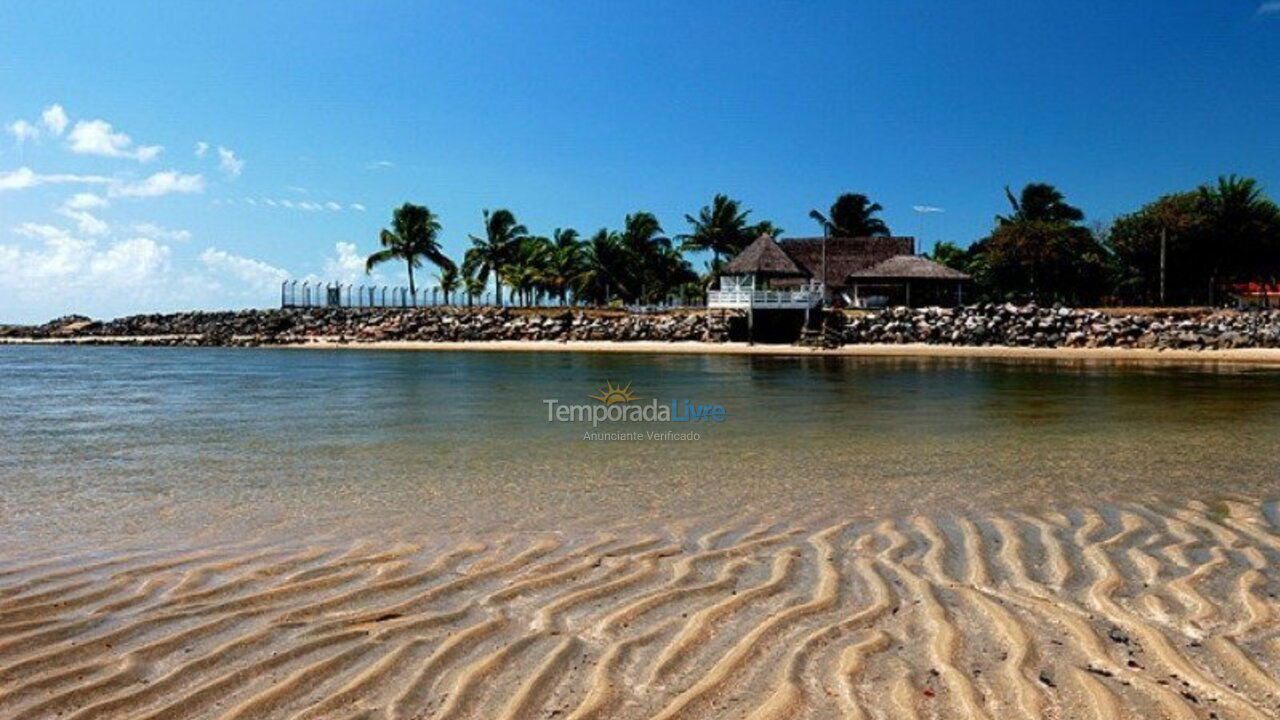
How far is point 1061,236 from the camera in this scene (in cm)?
6262

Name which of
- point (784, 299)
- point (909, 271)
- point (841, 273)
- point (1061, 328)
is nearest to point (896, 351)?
point (784, 299)

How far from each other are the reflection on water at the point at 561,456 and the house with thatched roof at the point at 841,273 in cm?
3457

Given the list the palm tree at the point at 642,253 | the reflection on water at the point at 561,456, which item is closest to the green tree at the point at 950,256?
the palm tree at the point at 642,253

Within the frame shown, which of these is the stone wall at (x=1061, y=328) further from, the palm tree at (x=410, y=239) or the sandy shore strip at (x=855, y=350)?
the palm tree at (x=410, y=239)

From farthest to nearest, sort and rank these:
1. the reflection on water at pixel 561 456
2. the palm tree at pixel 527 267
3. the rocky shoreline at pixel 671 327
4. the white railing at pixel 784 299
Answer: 1. the palm tree at pixel 527 267
2. the white railing at pixel 784 299
3. the rocky shoreline at pixel 671 327
4. the reflection on water at pixel 561 456

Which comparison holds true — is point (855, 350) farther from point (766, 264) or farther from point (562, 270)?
point (562, 270)

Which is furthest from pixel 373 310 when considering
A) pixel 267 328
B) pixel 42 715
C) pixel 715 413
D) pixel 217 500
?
pixel 42 715

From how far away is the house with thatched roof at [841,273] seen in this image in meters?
56.7

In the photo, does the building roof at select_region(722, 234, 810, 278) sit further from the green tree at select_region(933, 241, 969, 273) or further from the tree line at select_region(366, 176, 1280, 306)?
the green tree at select_region(933, 241, 969, 273)

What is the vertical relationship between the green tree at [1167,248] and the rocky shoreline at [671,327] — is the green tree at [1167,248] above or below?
above

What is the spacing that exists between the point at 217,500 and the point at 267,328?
70.1m

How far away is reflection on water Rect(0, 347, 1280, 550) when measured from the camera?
727cm

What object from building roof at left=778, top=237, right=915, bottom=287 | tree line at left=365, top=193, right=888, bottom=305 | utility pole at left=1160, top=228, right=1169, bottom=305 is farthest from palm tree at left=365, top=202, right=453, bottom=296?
utility pole at left=1160, top=228, right=1169, bottom=305

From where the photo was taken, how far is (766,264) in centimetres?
5803
